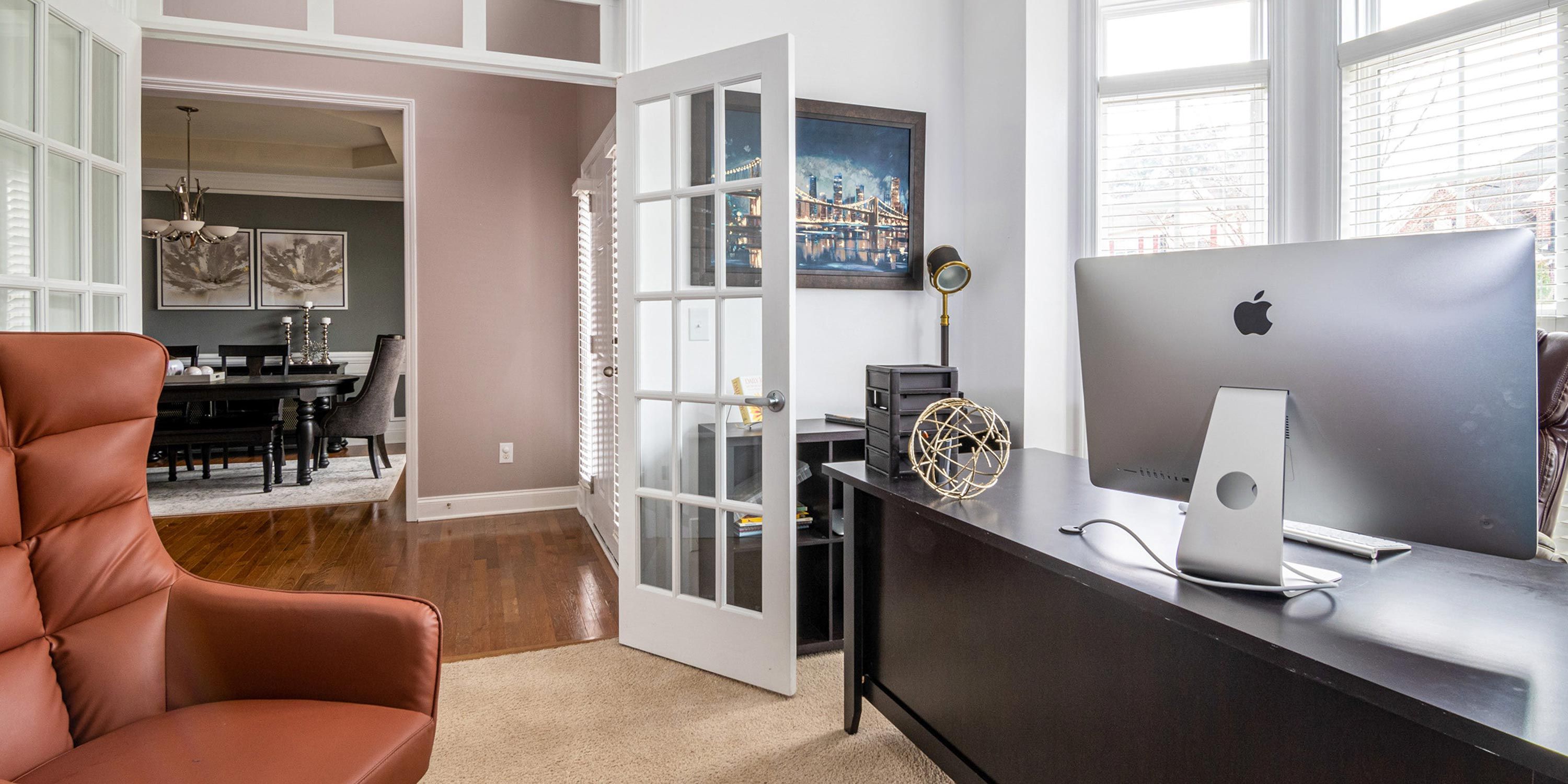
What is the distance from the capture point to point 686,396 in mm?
2590

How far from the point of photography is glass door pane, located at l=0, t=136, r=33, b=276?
6.14ft

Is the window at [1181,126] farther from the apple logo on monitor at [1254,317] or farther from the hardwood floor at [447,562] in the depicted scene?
the hardwood floor at [447,562]

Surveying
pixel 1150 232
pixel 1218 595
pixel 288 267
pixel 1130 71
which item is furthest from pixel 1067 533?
pixel 288 267

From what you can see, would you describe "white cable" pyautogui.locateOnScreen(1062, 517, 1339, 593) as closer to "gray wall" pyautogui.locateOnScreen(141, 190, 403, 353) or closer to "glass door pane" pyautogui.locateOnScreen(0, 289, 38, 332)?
"glass door pane" pyautogui.locateOnScreen(0, 289, 38, 332)

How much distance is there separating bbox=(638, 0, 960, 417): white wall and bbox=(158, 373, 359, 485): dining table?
355cm

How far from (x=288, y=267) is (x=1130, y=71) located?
25.1 ft

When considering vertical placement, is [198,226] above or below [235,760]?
above

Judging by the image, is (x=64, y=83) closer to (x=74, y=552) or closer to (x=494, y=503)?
(x=74, y=552)

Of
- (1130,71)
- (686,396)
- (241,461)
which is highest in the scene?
(1130,71)

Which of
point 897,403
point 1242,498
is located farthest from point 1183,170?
point 1242,498

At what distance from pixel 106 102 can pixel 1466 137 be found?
4.08 meters

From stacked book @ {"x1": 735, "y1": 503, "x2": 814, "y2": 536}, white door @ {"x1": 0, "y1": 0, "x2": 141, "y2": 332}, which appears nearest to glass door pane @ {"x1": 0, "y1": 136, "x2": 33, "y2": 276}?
white door @ {"x1": 0, "y1": 0, "x2": 141, "y2": 332}

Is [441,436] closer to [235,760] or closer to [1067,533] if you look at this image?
[235,760]

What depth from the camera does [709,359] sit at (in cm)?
258
